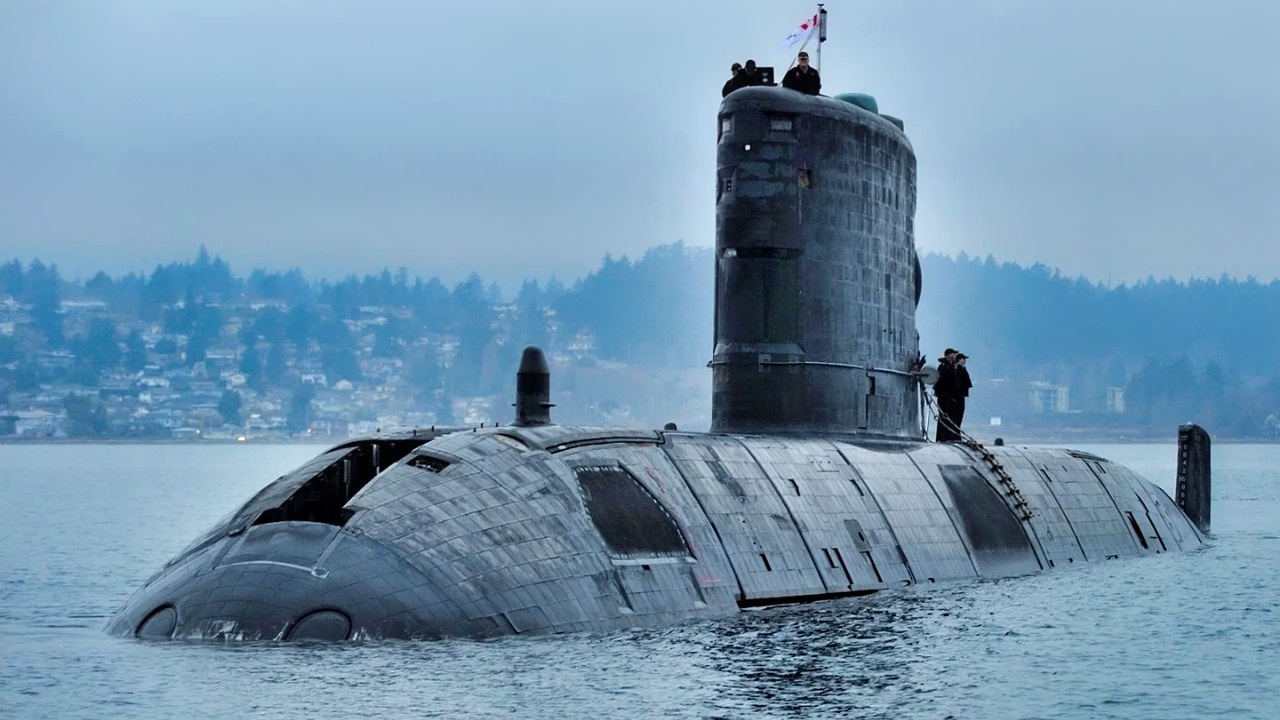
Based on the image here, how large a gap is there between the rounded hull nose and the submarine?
0.03 m

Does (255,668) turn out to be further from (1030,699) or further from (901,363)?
(901,363)

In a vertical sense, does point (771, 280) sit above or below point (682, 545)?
above

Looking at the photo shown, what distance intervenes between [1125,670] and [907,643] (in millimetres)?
2795

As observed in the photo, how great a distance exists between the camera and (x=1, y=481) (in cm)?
13262

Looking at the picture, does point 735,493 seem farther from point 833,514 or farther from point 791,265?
point 791,265

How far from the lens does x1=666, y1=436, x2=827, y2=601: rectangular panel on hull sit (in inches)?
950

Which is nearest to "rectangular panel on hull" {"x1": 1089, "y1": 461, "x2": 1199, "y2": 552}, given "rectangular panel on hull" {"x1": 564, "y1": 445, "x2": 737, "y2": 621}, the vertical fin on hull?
the vertical fin on hull

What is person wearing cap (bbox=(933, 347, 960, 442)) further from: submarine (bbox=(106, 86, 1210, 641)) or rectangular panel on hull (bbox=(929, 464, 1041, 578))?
rectangular panel on hull (bbox=(929, 464, 1041, 578))

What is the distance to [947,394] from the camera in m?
34.4

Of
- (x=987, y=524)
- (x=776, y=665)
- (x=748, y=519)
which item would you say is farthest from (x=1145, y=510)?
(x=776, y=665)

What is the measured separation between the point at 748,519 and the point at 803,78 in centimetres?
849

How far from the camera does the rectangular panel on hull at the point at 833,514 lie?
85.5 ft

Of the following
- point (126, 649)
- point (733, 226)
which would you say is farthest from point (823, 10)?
point (126, 649)

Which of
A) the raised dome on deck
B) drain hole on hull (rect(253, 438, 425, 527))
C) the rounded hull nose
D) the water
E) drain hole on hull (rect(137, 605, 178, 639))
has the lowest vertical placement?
the water
